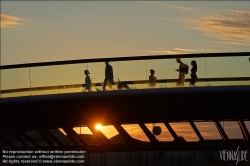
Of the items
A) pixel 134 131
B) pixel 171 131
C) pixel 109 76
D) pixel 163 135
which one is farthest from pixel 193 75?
pixel 134 131

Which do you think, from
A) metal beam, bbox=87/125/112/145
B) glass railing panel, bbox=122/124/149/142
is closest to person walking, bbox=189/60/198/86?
glass railing panel, bbox=122/124/149/142

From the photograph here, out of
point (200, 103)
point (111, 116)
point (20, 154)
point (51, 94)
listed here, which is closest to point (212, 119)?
point (200, 103)

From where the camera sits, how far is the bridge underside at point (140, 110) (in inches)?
1362

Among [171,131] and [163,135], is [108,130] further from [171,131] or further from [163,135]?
[171,131]

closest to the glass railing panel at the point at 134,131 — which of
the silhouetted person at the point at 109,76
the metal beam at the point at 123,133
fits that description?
the metal beam at the point at 123,133

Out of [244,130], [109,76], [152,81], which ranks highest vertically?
[109,76]

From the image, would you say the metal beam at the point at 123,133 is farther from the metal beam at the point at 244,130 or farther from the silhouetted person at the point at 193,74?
the metal beam at the point at 244,130

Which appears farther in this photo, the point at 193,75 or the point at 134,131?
the point at 134,131

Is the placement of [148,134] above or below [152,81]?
below

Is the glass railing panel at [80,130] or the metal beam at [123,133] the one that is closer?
the metal beam at [123,133]

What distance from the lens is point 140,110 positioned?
35438 millimetres

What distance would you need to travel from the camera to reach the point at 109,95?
114 ft

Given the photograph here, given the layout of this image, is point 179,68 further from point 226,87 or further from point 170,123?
point 170,123

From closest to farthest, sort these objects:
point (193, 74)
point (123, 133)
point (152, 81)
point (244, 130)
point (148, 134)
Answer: point (193, 74)
point (152, 81)
point (244, 130)
point (123, 133)
point (148, 134)
